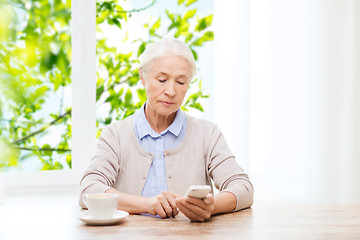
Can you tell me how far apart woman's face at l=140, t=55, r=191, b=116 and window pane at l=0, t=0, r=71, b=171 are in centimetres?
108

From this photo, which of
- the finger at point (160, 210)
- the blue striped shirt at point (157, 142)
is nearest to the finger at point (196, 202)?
the finger at point (160, 210)

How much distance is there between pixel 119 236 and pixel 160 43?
91 centimetres

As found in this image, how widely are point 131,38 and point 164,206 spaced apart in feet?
5.32

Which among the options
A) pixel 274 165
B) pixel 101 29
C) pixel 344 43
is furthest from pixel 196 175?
pixel 344 43

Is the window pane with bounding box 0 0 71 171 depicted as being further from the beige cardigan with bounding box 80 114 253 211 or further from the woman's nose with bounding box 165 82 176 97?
the woman's nose with bounding box 165 82 176 97

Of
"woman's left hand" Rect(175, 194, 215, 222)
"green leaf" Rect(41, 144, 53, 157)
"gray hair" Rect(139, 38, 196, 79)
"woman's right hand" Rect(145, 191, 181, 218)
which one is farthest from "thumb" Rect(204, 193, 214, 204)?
"green leaf" Rect(41, 144, 53, 157)

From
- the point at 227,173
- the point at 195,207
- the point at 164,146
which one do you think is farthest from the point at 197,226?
the point at 164,146

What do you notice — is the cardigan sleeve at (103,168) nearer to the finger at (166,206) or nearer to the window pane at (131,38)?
the finger at (166,206)

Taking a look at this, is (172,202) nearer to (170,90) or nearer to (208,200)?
(208,200)

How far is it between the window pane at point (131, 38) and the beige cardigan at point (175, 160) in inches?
36.8

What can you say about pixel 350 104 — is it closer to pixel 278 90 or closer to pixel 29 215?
pixel 278 90

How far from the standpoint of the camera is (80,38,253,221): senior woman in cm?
180

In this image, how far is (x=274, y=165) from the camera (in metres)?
2.81

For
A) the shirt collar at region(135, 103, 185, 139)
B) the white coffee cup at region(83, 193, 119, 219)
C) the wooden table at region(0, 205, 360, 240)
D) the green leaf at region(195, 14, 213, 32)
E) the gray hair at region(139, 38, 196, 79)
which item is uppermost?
the green leaf at region(195, 14, 213, 32)
